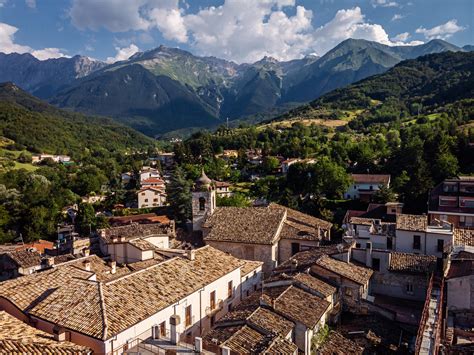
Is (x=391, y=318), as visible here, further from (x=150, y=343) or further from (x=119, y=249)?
(x=119, y=249)

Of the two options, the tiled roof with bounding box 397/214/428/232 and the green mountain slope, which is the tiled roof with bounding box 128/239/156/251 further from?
the green mountain slope

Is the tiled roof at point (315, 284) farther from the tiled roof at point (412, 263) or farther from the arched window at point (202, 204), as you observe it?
the arched window at point (202, 204)

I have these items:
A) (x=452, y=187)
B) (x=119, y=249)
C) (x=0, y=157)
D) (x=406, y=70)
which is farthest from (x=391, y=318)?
(x=406, y=70)

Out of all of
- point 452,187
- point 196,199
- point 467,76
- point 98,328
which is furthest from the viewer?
point 467,76

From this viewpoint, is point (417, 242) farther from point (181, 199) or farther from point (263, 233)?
point (181, 199)

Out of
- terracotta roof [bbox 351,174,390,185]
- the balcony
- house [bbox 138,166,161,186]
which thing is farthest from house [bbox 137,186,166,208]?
the balcony

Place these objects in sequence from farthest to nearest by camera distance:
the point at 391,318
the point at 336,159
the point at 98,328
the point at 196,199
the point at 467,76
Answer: the point at 467,76 → the point at 336,159 → the point at 196,199 → the point at 391,318 → the point at 98,328
